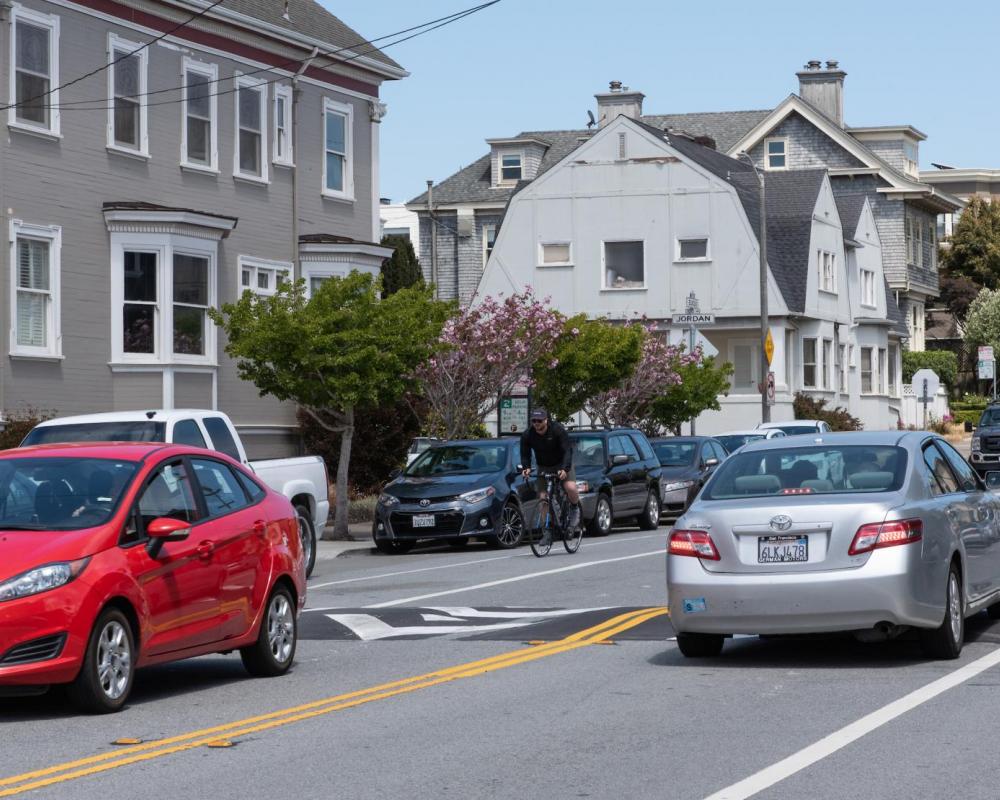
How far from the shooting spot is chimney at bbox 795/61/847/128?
72.0 meters

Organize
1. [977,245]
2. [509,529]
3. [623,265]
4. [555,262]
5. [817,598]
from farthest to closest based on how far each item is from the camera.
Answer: [977,245] → [555,262] → [623,265] → [509,529] → [817,598]

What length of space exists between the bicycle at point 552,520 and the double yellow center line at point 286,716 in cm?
788

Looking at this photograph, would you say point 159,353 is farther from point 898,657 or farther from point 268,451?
point 898,657

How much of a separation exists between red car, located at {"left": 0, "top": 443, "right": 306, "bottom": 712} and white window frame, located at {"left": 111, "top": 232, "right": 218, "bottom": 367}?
17.9 meters

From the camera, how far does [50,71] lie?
A: 2812 cm

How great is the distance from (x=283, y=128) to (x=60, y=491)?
24.1 meters

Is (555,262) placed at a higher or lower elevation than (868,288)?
higher

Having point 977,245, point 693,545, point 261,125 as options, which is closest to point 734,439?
point 261,125

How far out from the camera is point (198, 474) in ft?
37.3

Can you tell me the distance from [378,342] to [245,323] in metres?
2.00

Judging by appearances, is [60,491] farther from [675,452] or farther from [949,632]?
[675,452]

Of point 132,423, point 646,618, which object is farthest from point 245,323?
point 646,618

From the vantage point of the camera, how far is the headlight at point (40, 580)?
31.6 ft

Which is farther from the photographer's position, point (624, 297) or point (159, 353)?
point (624, 297)
